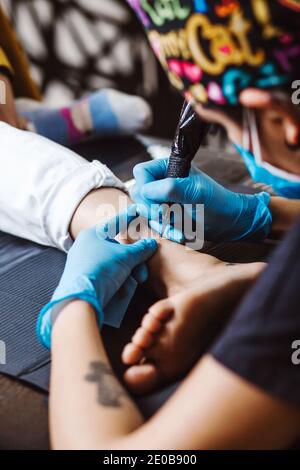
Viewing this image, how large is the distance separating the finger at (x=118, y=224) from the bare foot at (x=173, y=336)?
251 millimetres

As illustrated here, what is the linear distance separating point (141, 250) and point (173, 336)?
0.87ft

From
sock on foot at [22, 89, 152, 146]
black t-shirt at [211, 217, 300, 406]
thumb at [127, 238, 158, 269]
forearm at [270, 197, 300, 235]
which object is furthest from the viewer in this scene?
sock on foot at [22, 89, 152, 146]

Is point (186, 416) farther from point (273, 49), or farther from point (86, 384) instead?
point (273, 49)

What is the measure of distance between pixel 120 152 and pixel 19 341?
34.3 inches

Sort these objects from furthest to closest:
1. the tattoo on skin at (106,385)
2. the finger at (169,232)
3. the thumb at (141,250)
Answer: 1. the finger at (169,232)
2. the thumb at (141,250)
3. the tattoo on skin at (106,385)

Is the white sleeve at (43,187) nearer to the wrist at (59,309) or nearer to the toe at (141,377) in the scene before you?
the wrist at (59,309)

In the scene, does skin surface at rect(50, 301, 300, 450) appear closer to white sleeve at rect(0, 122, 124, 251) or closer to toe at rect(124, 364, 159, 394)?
toe at rect(124, 364, 159, 394)

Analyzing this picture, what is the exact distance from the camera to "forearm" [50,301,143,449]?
667 millimetres

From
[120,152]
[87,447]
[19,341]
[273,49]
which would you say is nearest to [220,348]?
[87,447]

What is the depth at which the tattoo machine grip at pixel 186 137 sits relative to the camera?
1.05 m

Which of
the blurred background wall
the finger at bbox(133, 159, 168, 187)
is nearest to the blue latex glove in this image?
the finger at bbox(133, 159, 168, 187)

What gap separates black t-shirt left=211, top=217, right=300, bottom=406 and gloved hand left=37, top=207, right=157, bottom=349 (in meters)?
0.30

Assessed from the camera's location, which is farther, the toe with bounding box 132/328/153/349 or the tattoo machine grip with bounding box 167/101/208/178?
the tattoo machine grip with bounding box 167/101/208/178

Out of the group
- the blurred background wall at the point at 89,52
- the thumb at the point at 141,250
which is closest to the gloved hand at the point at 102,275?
the thumb at the point at 141,250
